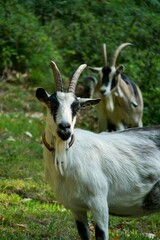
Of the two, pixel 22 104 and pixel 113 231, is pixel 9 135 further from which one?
pixel 113 231

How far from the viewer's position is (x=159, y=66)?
14109 millimetres

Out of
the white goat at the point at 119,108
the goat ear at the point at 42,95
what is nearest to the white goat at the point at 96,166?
the goat ear at the point at 42,95

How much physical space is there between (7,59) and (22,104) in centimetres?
117

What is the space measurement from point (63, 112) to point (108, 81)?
6.16 meters

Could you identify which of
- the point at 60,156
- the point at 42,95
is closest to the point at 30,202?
the point at 60,156

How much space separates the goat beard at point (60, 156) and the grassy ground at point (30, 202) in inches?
34.2

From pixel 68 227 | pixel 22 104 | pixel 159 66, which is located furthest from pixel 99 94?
pixel 68 227

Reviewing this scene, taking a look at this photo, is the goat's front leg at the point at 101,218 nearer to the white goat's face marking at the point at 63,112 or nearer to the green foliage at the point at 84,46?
the white goat's face marking at the point at 63,112

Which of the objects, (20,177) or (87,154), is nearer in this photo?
(87,154)

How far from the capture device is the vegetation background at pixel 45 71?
7.06 meters

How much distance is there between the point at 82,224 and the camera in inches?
237

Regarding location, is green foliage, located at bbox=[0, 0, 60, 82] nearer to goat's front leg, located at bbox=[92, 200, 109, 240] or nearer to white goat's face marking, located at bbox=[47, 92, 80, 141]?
white goat's face marking, located at bbox=[47, 92, 80, 141]

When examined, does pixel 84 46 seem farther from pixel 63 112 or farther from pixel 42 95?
pixel 63 112

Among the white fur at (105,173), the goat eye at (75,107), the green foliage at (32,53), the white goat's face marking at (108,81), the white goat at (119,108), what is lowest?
the green foliage at (32,53)
